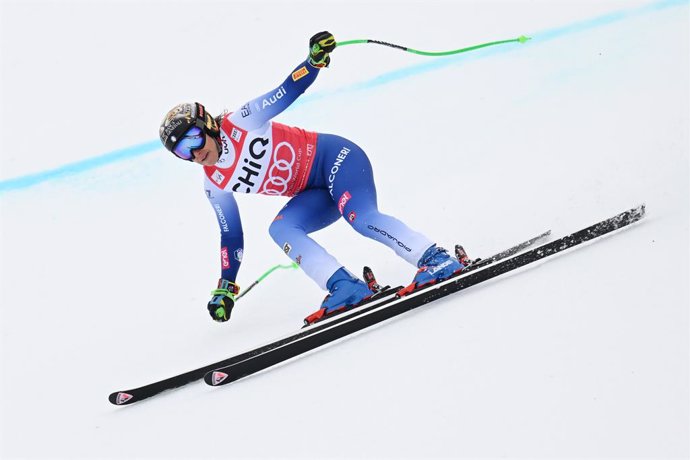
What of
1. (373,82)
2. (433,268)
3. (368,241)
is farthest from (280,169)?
(373,82)

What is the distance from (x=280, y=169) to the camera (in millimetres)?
4047

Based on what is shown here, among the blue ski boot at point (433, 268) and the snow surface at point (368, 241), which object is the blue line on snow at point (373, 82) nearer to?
the snow surface at point (368, 241)

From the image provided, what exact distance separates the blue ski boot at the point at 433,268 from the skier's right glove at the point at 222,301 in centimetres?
104

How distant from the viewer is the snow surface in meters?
2.58

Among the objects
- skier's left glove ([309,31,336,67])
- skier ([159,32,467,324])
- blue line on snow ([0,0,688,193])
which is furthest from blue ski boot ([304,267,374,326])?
blue line on snow ([0,0,688,193])

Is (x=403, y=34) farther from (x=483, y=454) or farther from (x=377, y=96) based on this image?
(x=483, y=454)

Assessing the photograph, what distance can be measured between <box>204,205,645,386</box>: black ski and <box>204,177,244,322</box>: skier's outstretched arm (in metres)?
0.86

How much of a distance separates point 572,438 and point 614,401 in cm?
21

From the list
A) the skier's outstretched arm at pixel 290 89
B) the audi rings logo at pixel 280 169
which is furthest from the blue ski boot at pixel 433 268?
the skier's outstretched arm at pixel 290 89

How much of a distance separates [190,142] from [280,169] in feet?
1.63

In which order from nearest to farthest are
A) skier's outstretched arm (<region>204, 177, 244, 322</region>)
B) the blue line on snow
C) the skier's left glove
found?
the skier's left glove, skier's outstretched arm (<region>204, 177, 244, 322</region>), the blue line on snow

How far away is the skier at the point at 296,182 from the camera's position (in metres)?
3.69

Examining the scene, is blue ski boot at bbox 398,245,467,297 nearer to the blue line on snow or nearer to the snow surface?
the snow surface

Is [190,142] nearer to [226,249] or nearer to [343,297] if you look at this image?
[226,249]
